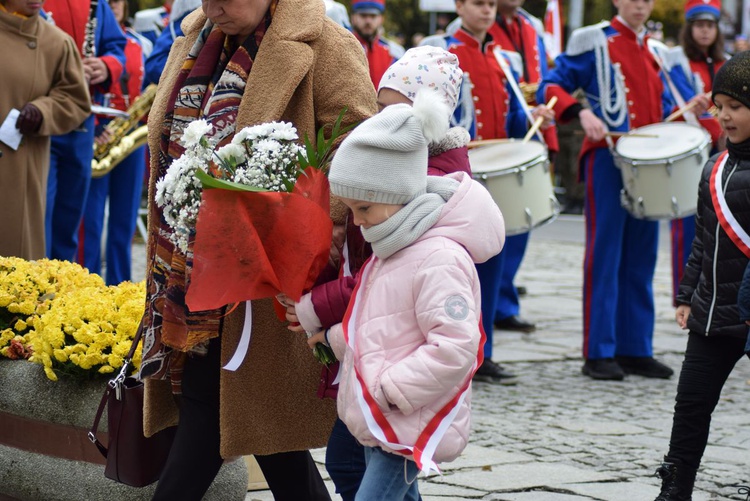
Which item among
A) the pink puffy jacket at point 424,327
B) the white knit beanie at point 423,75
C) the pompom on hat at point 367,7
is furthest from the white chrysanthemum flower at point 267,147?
the pompom on hat at point 367,7

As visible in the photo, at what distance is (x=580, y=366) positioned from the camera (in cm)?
750

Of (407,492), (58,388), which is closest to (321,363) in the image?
(407,492)

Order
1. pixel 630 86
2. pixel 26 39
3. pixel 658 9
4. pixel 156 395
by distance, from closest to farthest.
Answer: pixel 156 395 → pixel 26 39 → pixel 630 86 → pixel 658 9

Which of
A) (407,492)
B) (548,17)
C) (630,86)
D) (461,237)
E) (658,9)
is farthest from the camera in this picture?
(658,9)

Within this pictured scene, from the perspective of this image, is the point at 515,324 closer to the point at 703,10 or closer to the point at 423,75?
the point at 703,10

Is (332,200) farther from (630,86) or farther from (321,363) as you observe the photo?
(630,86)

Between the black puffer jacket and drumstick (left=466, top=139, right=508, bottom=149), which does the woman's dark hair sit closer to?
drumstick (left=466, top=139, right=508, bottom=149)

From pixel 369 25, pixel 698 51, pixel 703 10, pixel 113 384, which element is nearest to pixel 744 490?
pixel 113 384

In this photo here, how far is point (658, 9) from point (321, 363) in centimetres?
3301

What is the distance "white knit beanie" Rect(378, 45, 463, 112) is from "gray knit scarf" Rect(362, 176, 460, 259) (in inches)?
17.8

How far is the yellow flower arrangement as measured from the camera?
4.20m

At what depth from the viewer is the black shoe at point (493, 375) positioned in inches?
272

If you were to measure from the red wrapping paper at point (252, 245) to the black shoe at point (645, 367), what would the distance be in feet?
14.5

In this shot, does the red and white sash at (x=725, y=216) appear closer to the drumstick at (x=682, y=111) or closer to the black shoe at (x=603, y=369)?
the black shoe at (x=603, y=369)
